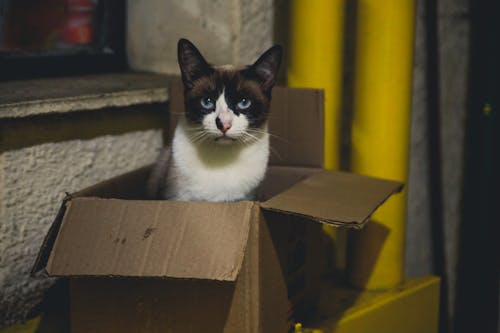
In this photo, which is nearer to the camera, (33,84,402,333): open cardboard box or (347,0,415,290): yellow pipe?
(33,84,402,333): open cardboard box

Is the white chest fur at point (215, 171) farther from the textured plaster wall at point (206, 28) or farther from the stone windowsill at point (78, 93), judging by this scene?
the textured plaster wall at point (206, 28)

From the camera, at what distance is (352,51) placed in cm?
179

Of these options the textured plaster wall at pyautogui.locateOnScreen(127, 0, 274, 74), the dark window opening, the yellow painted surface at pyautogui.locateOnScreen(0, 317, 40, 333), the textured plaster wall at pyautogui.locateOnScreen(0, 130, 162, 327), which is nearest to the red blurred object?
the dark window opening

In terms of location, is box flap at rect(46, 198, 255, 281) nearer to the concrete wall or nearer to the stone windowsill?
the stone windowsill

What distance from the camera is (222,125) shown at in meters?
1.17

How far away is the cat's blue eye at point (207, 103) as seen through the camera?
1.23m

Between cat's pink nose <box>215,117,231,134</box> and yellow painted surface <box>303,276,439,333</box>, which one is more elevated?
cat's pink nose <box>215,117,231,134</box>

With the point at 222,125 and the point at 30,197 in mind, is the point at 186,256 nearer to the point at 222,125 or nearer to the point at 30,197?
the point at 222,125

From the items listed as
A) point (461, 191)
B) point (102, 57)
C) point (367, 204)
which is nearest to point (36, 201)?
point (102, 57)

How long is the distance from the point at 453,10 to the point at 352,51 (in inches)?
16.2

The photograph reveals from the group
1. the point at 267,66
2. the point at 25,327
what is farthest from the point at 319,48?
the point at 25,327

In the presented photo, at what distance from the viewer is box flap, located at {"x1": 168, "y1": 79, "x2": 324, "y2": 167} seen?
1.39m

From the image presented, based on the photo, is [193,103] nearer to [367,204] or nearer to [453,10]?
[367,204]

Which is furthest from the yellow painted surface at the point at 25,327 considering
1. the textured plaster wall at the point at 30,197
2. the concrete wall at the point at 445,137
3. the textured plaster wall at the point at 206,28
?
the concrete wall at the point at 445,137
